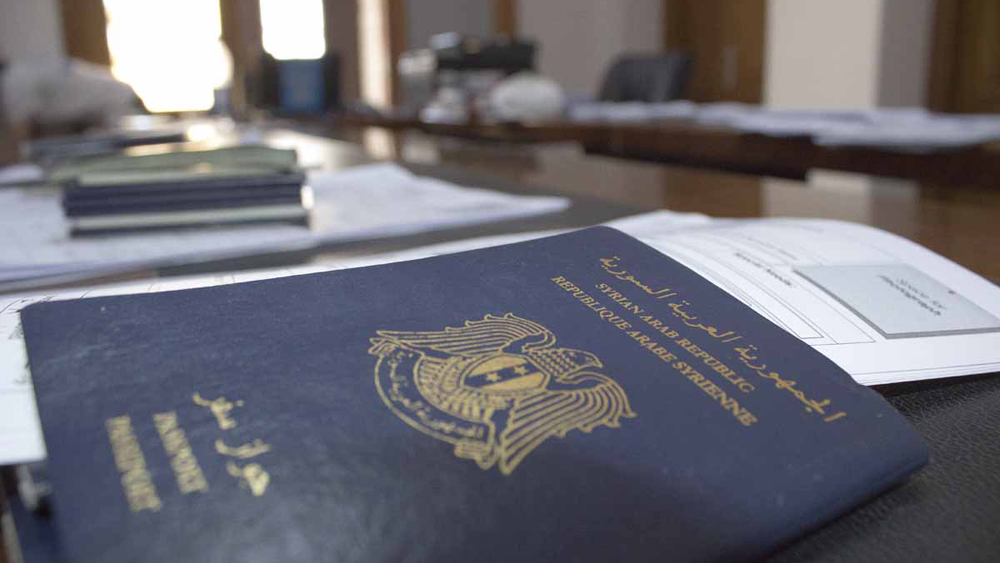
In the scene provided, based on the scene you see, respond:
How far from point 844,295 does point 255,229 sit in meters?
0.42

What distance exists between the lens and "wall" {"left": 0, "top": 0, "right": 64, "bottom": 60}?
4.37m

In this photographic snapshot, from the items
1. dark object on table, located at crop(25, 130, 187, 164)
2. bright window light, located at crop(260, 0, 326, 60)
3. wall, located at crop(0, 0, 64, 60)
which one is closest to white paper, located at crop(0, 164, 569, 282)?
dark object on table, located at crop(25, 130, 187, 164)

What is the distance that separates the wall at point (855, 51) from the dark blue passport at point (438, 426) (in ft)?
11.0

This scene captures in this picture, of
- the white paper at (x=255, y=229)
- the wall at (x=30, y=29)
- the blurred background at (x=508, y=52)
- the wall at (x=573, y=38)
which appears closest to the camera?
the white paper at (x=255, y=229)

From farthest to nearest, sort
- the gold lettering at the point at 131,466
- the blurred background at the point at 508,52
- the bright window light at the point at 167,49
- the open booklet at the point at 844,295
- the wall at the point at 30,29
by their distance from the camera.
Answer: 1. the bright window light at the point at 167,49
2. the wall at the point at 30,29
3. the blurred background at the point at 508,52
4. the open booklet at the point at 844,295
5. the gold lettering at the point at 131,466

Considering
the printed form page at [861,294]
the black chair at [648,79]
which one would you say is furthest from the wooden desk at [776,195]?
the black chair at [648,79]

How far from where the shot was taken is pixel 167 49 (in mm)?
4902

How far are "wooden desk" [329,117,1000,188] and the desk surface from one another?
62 mm

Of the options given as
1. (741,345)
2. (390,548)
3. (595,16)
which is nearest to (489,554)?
(390,548)

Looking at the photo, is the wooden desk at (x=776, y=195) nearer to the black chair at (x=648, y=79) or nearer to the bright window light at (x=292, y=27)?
the black chair at (x=648, y=79)

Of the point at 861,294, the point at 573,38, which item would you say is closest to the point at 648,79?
the point at 573,38

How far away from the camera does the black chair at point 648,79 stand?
3.04m

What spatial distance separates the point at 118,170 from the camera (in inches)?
23.1

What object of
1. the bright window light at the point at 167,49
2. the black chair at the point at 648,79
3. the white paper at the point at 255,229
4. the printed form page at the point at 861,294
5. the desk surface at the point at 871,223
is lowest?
the desk surface at the point at 871,223
